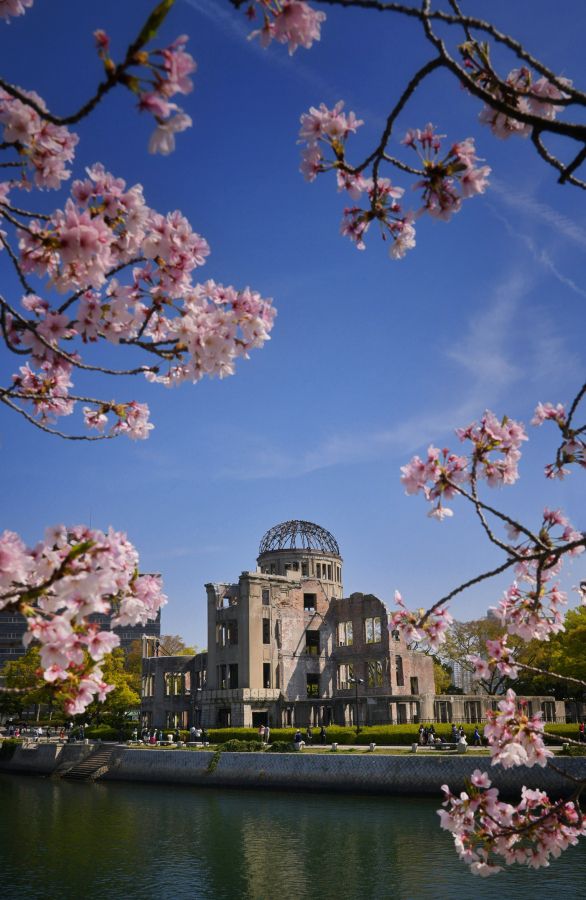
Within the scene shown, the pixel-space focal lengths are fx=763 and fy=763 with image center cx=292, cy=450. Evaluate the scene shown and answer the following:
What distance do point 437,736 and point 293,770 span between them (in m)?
9.96

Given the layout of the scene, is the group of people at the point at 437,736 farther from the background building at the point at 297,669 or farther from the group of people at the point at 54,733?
the group of people at the point at 54,733

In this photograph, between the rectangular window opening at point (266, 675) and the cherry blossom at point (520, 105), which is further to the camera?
the rectangular window opening at point (266, 675)

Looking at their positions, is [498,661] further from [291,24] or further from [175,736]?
[175,736]

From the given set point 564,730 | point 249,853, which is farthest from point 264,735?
point 249,853

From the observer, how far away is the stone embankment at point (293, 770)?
105 feet

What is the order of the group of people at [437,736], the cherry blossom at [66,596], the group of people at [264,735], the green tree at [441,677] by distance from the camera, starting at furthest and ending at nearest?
the green tree at [441,677] → the group of people at [264,735] → the group of people at [437,736] → the cherry blossom at [66,596]

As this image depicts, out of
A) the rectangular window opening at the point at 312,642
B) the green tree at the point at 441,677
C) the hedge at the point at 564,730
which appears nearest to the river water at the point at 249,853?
the hedge at the point at 564,730

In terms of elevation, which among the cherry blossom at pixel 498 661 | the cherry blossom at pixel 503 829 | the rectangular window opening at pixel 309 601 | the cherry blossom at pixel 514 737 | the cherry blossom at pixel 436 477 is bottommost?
the cherry blossom at pixel 503 829

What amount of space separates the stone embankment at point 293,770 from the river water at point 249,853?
1177 mm

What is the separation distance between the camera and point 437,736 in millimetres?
44781

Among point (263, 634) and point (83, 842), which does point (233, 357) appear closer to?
point (83, 842)

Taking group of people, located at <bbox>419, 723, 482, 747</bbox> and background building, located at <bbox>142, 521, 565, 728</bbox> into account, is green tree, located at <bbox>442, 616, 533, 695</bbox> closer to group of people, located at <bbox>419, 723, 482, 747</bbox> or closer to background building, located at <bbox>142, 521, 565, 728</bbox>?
background building, located at <bbox>142, 521, 565, 728</bbox>

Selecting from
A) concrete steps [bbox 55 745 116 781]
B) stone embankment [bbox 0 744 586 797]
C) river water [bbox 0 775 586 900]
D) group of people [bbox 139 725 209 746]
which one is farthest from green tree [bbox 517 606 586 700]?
concrete steps [bbox 55 745 116 781]

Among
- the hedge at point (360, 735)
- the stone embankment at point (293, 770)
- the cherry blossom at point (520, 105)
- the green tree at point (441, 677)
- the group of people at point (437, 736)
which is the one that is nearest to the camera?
the cherry blossom at point (520, 105)
